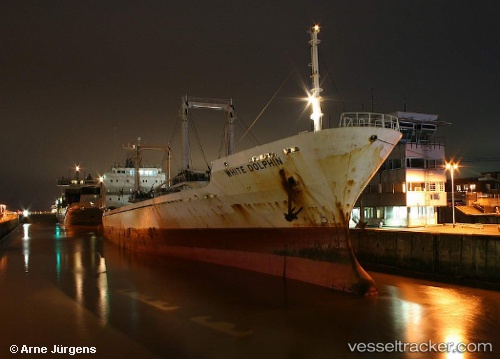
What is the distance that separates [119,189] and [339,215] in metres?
34.0

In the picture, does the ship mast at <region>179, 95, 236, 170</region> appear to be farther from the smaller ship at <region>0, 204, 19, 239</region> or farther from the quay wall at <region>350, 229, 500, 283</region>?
the smaller ship at <region>0, 204, 19, 239</region>

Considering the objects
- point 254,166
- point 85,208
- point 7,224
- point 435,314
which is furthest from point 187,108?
point 85,208

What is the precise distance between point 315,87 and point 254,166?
3245 mm

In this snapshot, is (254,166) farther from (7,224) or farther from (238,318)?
(7,224)

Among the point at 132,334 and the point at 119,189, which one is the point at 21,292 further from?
the point at 119,189

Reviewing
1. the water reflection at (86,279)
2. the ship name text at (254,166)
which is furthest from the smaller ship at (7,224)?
the ship name text at (254,166)

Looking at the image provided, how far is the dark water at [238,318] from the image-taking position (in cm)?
755

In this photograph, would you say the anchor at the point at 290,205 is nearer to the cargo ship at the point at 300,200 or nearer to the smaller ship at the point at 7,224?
the cargo ship at the point at 300,200

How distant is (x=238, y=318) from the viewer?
9.41 metres

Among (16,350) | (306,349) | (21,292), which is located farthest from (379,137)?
(21,292)

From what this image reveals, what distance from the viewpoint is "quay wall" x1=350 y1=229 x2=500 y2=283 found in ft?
42.0

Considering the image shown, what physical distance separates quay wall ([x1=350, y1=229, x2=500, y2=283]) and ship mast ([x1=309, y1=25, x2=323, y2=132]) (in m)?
6.17

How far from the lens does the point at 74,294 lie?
12.7 meters

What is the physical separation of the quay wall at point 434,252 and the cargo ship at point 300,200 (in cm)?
410
